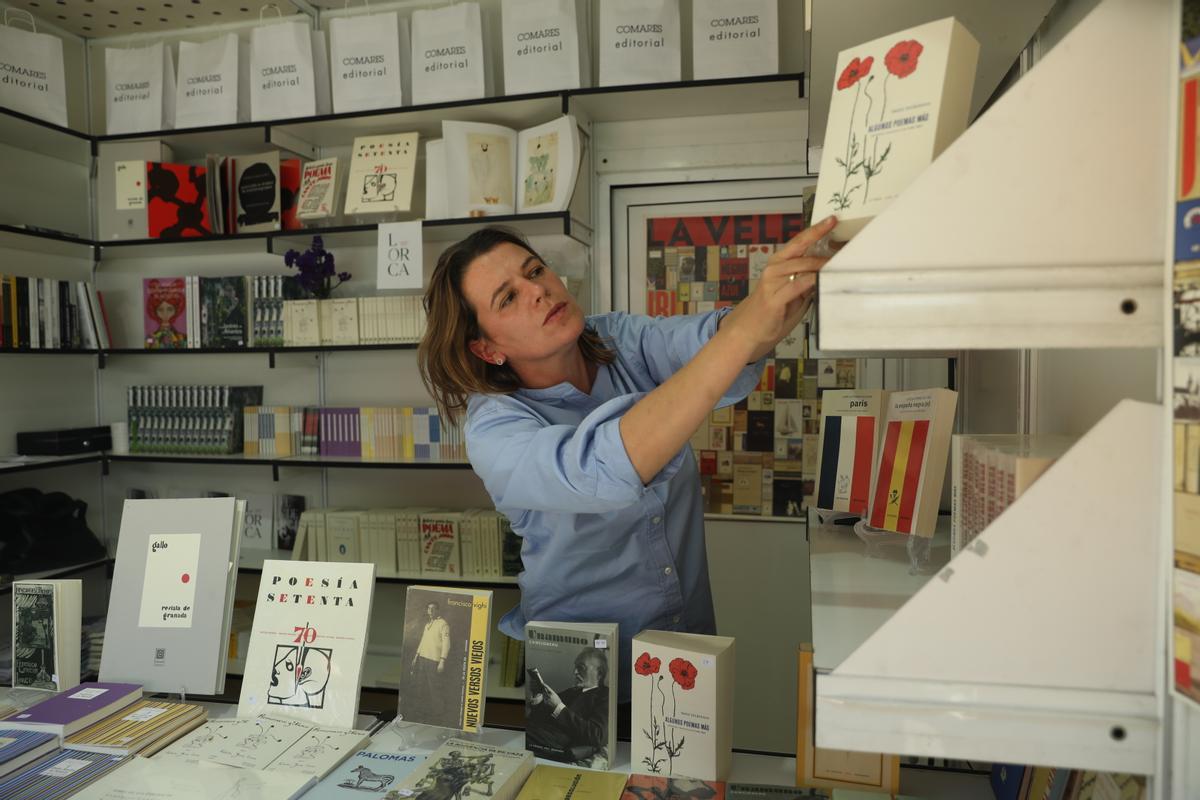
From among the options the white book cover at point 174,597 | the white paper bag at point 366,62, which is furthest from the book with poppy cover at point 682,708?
the white paper bag at point 366,62

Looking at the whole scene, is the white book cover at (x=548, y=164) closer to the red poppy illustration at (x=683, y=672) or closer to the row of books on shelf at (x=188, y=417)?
the row of books on shelf at (x=188, y=417)

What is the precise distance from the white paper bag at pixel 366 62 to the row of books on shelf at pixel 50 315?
57.2 inches

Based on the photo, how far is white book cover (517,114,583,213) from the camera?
297 centimetres

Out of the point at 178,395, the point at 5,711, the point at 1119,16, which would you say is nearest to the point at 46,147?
the point at 178,395

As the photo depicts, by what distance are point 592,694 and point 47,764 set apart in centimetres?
92

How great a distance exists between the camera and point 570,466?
1235 mm

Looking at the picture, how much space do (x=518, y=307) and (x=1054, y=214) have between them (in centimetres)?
110

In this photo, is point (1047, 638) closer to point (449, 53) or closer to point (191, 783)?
point (191, 783)

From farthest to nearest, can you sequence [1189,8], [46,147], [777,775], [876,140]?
[46,147] → [777,775] → [876,140] → [1189,8]

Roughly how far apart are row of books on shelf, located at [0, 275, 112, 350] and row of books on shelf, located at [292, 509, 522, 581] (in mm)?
1278

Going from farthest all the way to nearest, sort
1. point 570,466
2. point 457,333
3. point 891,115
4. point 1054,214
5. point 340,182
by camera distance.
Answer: point 340,182 → point 457,333 → point 570,466 → point 891,115 → point 1054,214

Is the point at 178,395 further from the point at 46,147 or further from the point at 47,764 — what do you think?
the point at 47,764

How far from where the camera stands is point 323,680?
4.81 ft

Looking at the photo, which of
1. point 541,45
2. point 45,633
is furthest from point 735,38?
point 45,633
